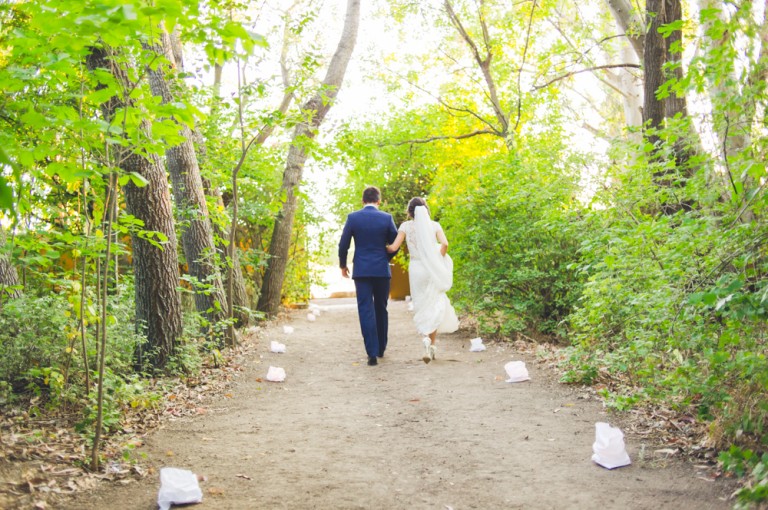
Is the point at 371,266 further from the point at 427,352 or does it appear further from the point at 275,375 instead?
the point at 275,375

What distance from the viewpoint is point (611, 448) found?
13.2ft

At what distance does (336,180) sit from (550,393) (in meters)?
→ 11.7

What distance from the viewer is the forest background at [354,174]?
12.2 feet

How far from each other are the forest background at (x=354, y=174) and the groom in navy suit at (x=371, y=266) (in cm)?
120

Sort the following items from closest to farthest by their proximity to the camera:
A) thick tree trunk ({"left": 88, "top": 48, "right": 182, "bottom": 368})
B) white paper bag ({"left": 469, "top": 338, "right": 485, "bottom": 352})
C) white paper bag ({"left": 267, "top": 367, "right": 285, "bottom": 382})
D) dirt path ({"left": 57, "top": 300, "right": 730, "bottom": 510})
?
dirt path ({"left": 57, "top": 300, "right": 730, "bottom": 510})
thick tree trunk ({"left": 88, "top": 48, "right": 182, "bottom": 368})
white paper bag ({"left": 267, "top": 367, "right": 285, "bottom": 382})
white paper bag ({"left": 469, "top": 338, "right": 485, "bottom": 352})

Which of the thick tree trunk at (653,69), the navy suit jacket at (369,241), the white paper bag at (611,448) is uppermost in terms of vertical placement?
the thick tree trunk at (653,69)

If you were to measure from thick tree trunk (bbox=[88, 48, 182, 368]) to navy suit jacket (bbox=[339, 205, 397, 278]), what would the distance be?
2.34m

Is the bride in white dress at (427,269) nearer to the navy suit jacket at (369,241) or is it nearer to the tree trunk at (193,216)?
the navy suit jacket at (369,241)

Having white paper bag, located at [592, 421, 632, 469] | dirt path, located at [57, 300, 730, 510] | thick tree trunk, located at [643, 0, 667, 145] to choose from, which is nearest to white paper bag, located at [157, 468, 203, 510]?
dirt path, located at [57, 300, 730, 510]

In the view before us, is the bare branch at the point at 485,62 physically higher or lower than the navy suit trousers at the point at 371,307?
higher

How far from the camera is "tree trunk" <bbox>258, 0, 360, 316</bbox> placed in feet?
37.3

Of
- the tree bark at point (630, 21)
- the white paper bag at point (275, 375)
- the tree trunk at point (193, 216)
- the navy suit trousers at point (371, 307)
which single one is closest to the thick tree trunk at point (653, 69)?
the tree bark at point (630, 21)

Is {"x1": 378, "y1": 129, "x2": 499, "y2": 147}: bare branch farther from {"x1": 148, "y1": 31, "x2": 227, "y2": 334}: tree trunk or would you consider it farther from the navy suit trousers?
the navy suit trousers

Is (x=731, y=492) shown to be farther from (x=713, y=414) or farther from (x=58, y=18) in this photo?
(x=58, y=18)
